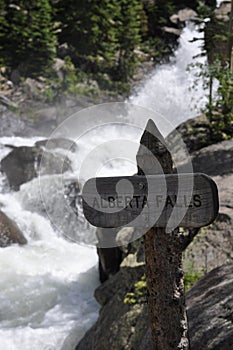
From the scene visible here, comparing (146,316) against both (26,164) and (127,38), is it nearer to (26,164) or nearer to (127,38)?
(26,164)

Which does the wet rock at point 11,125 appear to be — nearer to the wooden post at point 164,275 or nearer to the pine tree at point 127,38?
the pine tree at point 127,38

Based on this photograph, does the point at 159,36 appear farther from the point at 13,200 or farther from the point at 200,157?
the point at 200,157

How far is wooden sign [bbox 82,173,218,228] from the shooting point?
217cm

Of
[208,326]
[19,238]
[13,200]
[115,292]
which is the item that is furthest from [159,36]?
[208,326]

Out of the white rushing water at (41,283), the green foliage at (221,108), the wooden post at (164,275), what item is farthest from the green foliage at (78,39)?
the wooden post at (164,275)

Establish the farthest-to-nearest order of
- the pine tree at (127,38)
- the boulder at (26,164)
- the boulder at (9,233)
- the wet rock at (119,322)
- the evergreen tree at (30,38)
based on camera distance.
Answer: the pine tree at (127,38) < the evergreen tree at (30,38) < the boulder at (26,164) < the boulder at (9,233) < the wet rock at (119,322)

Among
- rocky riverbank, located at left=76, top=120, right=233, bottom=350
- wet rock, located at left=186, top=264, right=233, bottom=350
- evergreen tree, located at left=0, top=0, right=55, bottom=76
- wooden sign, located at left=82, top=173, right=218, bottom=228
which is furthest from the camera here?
→ evergreen tree, located at left=0, top=0, right=55, bottom=76

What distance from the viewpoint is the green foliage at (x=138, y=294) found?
14.7 feet

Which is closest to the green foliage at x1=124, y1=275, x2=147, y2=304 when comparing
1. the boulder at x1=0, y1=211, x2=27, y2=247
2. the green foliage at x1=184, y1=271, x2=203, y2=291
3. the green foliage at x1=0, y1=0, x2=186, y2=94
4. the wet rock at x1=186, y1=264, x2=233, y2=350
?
the green foliage at x1=184, y1=271, x2=203, y2=291

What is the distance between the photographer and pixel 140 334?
3961 mm

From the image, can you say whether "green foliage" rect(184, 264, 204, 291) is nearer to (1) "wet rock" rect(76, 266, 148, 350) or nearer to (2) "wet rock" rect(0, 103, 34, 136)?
(1) "wet rock" rect(76, 266, 148, 350)

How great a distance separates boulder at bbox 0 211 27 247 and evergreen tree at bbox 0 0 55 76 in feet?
37.3

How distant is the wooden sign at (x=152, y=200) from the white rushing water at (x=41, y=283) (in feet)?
11.4

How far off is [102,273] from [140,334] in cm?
306
